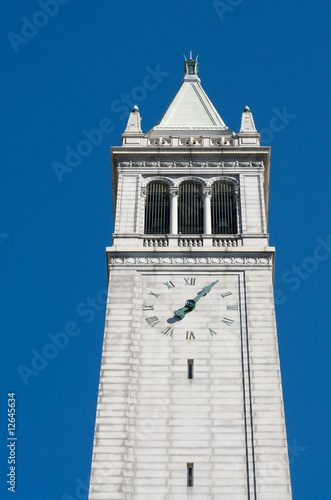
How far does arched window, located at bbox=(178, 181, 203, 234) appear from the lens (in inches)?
2036

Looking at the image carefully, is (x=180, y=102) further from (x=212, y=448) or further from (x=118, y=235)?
(x=212, y=448)

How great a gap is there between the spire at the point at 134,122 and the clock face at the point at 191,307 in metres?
10.7

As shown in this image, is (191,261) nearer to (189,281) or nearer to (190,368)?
(189,281)

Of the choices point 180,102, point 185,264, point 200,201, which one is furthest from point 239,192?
point 180,102

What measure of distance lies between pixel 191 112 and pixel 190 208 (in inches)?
367

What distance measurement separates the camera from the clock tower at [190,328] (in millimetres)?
41250

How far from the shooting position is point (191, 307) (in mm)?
46812

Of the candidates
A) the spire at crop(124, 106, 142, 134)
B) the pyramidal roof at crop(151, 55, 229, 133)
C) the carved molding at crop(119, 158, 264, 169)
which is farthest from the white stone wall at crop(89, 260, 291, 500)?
the pyramidal roof at crop(151, 55, 229, 133)

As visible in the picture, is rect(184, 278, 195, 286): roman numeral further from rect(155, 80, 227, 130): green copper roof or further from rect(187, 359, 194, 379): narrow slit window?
rect(155, 80, 227, 130): green copper roof

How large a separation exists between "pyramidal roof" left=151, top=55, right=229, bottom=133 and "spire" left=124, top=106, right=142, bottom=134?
40.0 inches

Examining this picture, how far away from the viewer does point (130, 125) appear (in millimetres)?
56844

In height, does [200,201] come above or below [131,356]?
above

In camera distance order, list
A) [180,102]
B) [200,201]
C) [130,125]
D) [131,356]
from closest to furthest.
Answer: [131,356]
[200,201]
[130,125]
[180,102]

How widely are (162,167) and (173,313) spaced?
32.6 feet
